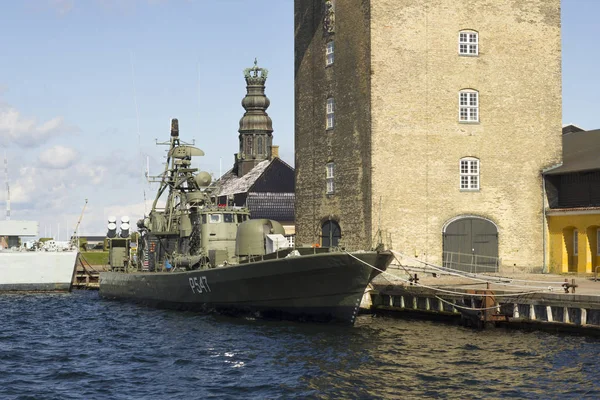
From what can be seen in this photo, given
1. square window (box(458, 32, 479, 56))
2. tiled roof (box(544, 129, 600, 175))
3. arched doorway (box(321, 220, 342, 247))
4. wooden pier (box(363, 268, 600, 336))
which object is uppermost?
square window (box(458, 32, 479, 56))

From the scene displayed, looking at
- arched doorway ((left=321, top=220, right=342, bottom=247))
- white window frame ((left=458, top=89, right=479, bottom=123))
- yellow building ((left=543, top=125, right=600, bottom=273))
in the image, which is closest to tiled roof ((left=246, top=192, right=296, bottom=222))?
arched doorway ((left=321, top=220, right=342, bottom=247))

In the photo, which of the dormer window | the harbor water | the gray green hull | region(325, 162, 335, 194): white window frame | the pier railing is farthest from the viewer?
the dormer window

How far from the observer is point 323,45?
155 feet

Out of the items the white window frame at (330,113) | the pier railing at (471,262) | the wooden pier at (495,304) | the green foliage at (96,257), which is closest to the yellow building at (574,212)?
the pier railing at (471,262)

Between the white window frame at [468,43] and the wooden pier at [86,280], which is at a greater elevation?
the white window frame at [468,43]

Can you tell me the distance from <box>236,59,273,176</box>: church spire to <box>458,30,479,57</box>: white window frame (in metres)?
44.8

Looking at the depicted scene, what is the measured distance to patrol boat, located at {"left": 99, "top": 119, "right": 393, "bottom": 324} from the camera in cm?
3097

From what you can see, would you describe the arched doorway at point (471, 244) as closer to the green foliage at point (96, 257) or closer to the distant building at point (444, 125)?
the distant building at point (444, 125)

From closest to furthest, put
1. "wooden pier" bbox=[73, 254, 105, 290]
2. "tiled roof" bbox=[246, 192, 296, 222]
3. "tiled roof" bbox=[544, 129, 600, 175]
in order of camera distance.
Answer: "tiled roof" bbox=[544, 129, 600, 175], "wooden pier" bbox=[73, 254, 105, 290], "tiled roof" bbox=[246, 192, 296, 222]

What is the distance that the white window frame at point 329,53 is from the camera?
46.5 m

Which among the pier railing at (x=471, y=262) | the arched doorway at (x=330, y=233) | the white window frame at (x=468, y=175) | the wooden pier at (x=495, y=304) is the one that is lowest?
the wooden pier at (x=495, y=304)

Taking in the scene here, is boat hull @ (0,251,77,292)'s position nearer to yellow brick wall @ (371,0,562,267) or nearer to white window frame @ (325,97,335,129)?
white window frame @ (325,97,335,129)

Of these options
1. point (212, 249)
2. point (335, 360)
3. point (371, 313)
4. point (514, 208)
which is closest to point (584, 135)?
point (514, 208)

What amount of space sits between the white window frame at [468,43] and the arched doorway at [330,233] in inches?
443
